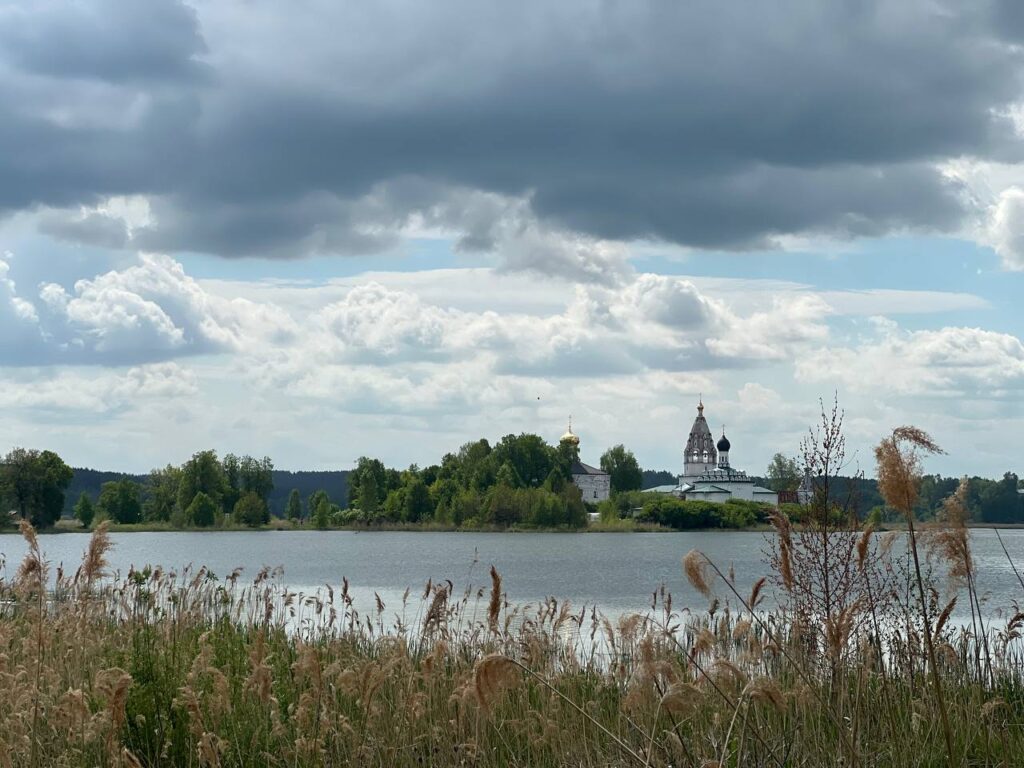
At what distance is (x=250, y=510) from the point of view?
123125 mm

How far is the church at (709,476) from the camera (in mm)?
147125

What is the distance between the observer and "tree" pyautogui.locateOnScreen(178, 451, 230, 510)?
119812mm

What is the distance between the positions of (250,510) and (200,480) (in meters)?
6.34

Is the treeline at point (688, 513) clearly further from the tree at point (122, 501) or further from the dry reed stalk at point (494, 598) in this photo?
the dry reed stalk at point (494, 598)

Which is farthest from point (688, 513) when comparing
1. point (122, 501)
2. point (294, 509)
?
point (122, 501)

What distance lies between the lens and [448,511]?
119 metres

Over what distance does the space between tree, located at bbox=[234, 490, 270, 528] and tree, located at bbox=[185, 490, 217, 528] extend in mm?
4165

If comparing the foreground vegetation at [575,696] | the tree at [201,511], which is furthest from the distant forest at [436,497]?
the foreground vegetation at [575,696]

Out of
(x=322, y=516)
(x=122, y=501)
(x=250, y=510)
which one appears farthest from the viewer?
(x=322, y=516)

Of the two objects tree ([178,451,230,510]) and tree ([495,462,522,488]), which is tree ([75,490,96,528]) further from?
tree ([495,462,522,488])

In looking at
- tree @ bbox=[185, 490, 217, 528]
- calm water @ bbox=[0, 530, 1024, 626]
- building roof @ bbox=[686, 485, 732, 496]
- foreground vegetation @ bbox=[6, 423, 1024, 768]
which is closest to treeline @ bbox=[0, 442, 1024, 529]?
tree @ bbox=[185, 490, 217, 528]

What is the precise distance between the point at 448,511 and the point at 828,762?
113978 millimetres

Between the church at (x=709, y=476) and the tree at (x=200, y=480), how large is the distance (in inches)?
2273

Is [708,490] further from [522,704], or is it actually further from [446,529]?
[522,704]
